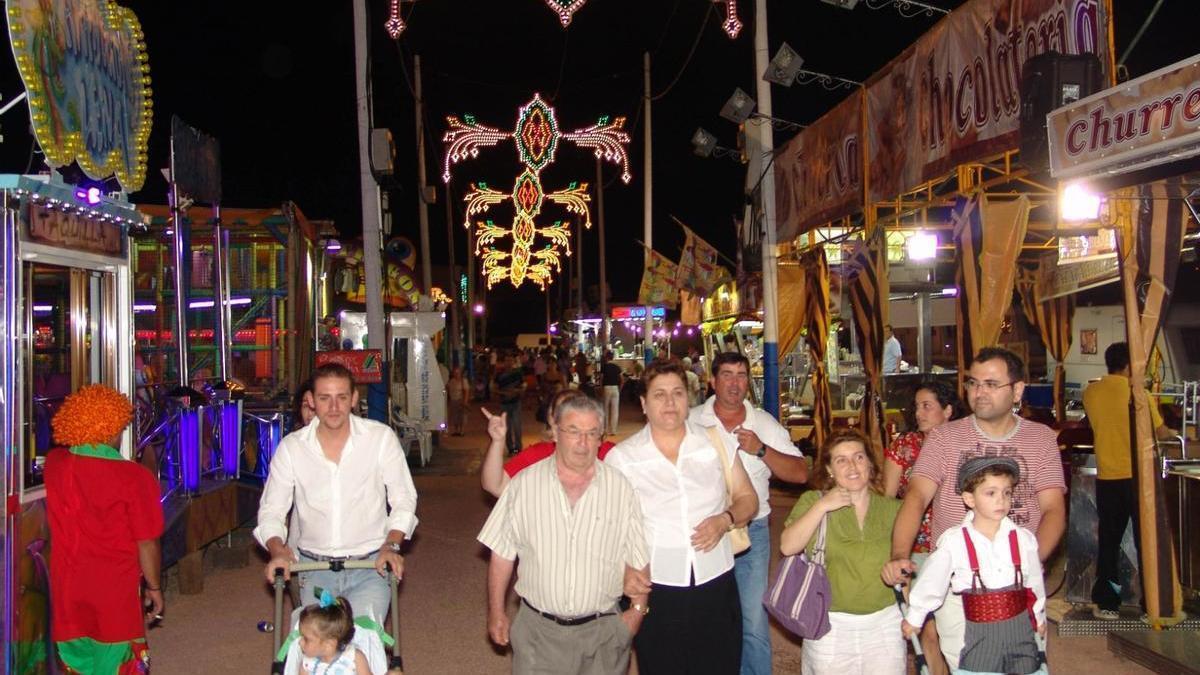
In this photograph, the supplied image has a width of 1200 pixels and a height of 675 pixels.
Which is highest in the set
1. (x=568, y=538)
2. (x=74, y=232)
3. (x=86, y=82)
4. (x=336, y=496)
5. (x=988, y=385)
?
(x=86, y=82)

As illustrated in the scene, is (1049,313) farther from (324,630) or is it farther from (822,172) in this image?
(324,630)

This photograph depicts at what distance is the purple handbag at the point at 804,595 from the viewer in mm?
4660

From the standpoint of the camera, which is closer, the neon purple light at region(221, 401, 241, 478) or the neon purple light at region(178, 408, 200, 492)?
the neon purple light at region(178, 408, 200, 492)

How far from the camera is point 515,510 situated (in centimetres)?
456

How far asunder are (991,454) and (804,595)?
103 cm

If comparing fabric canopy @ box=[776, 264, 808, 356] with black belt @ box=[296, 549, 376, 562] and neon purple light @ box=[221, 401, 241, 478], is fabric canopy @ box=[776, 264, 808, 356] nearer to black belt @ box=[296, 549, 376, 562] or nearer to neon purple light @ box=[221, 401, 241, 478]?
neon purple light @ box=[221, 401, 241, 478]

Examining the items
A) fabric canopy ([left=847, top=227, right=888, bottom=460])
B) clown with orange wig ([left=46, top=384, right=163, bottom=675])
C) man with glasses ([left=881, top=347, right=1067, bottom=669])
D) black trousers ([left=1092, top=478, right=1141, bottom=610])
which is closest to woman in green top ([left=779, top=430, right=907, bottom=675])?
man with glasses ([left=881, top=347, right=1067, bottom=669])

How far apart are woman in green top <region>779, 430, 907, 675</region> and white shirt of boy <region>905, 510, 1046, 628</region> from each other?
0.29 meters

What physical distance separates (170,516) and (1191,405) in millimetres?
11790

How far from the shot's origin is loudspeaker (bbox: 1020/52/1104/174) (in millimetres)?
7102

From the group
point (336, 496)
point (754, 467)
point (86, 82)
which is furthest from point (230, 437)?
point (754, 467)

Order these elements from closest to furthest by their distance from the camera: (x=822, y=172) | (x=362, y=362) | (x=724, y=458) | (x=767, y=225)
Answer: (x=724, y=458) → (x=767, y=225) → (x=822, y=172) → (x=362, y=362)

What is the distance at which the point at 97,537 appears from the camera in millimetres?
5371

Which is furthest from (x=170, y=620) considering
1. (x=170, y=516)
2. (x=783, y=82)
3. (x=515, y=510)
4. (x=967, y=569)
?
(x=783, y=82)
